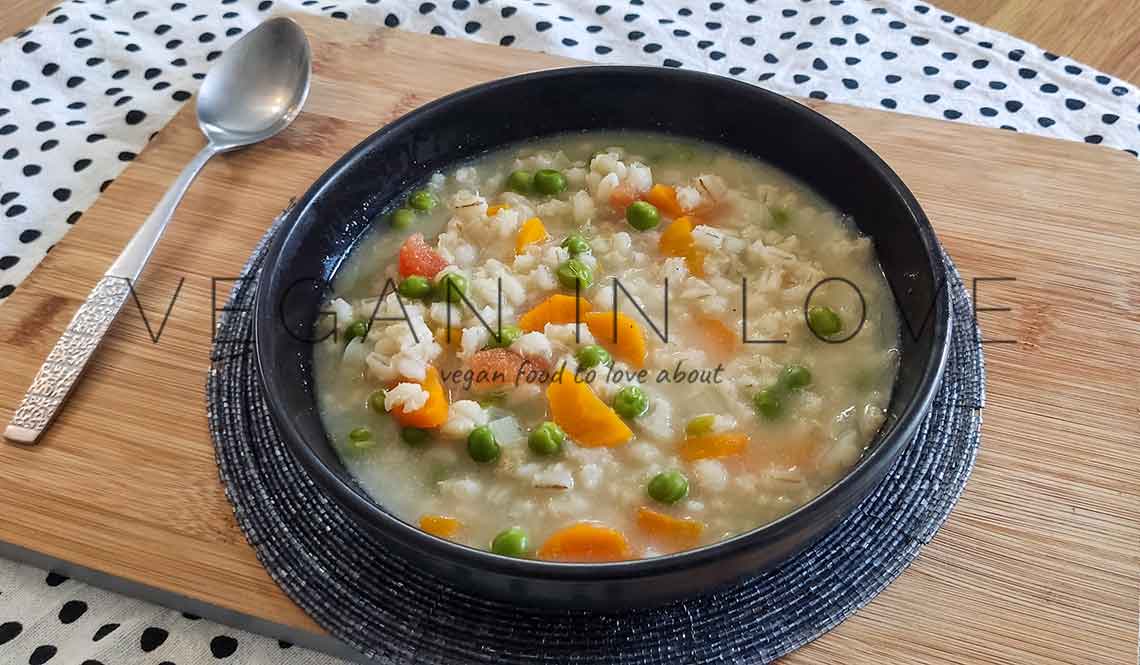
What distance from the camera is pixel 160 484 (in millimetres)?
2432

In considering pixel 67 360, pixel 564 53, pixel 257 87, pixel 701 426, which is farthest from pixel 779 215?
pixel 67 360

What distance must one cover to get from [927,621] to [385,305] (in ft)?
4.94

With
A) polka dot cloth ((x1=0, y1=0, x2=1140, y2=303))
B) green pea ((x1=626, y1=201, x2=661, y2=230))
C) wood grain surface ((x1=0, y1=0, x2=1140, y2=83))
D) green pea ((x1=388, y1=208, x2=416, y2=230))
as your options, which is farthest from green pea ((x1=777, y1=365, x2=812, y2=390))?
wood grain surface ((x1=0, y1=0, x2=1140, y2=83))

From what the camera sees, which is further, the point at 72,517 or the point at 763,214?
the point at 763,214

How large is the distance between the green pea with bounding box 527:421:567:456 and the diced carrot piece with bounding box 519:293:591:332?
367mm

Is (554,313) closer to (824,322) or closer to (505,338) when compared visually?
(505,338)

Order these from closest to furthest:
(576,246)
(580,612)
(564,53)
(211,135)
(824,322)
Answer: (580,612)
(824,322)
(576,246)
(211,135)
(564,53)

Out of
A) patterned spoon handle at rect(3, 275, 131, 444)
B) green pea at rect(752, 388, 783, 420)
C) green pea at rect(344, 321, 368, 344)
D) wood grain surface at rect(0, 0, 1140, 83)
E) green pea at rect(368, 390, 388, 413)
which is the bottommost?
patterned spoon handle at rect(3, 275, 131, 444)

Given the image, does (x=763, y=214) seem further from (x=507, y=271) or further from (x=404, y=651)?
(x=404, y=651)

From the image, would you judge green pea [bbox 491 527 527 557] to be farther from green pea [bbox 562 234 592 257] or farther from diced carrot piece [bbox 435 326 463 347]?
green pea [bbox 562 234 592 257]

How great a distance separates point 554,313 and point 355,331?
1.69 feet

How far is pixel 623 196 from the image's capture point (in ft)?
9.70

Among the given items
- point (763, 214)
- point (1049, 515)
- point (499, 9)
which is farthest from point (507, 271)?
point (499, 9)

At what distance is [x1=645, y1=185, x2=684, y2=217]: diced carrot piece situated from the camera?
9.60ft
